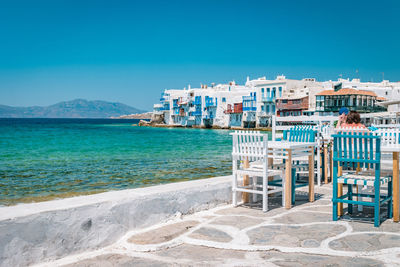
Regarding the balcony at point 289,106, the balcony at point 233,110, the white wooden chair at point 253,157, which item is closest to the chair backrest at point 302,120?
the white wooden chair at point 253,157

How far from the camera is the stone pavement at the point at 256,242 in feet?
11.0

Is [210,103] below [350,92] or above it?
below

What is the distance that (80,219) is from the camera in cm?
369

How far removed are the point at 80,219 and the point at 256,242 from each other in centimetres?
166

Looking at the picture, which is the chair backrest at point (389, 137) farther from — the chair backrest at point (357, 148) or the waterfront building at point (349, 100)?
the waterfront building at point (349, 100)

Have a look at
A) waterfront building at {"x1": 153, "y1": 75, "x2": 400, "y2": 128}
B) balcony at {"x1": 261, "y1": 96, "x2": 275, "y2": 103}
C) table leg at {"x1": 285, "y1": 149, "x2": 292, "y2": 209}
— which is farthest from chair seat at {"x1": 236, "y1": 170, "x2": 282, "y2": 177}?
balcony at {"x1": 261, "y1": 96, "x2": 275, "y2": 103}

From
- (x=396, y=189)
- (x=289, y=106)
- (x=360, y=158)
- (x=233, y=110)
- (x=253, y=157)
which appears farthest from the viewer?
(x=233, y=110)

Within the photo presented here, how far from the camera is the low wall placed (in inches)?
127

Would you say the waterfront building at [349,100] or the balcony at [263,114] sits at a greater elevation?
the waterfront building at [349,100]

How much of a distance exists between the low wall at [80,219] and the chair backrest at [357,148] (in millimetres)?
1781

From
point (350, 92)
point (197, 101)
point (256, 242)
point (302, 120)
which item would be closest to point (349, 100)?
point (350, 92)

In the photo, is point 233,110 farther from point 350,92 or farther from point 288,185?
point 288,185

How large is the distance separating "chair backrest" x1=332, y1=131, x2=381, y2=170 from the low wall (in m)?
1.78

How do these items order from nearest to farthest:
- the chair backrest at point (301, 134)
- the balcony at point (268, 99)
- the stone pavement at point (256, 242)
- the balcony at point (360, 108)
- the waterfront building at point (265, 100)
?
1. the stone pavement at point (256, 242)
2. the chair backrest at point (301, 134)
3. the balcony at point (360, 108)
4. the waterfront building at point (265, 100)
5. the balcony at point (268, 99)
